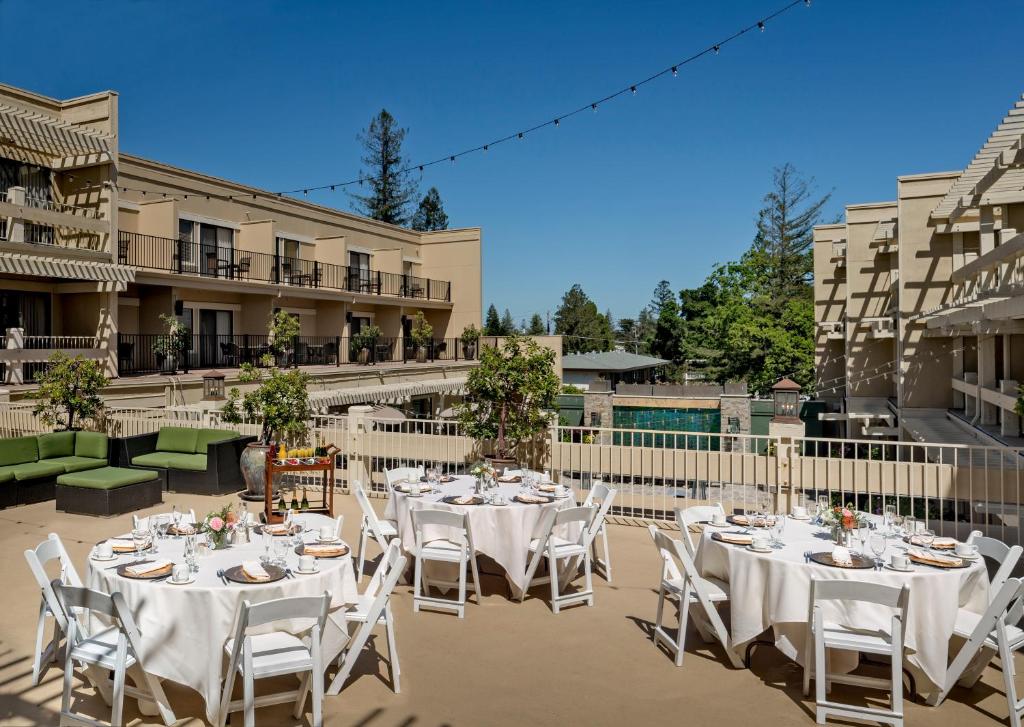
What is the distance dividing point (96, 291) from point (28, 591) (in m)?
13.5

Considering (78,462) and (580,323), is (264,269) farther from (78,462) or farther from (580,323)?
(580,323)

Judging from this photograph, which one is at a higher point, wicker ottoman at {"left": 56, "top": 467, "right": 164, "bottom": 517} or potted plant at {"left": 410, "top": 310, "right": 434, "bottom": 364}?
potted plant at {"left": 410, "top": 310, "right": 434, "bottom": 364}

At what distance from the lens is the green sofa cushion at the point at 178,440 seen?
12.2 m

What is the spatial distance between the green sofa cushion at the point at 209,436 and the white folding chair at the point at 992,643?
10.6 meters

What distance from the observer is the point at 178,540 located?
5.39m

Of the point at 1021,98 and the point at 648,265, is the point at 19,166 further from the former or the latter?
the point at 648,265

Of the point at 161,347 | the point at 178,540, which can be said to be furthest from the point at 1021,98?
the point at 161,347

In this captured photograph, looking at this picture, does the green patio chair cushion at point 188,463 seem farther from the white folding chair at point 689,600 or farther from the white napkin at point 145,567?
the white folding chair at point 689,600

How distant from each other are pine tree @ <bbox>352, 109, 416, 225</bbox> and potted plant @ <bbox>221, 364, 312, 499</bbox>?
34.4m

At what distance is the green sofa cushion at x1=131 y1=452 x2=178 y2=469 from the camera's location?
11734 millimetres

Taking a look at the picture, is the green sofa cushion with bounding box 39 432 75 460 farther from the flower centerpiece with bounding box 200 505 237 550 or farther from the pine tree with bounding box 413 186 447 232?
the pine tree with bounding box 413 186 447 232

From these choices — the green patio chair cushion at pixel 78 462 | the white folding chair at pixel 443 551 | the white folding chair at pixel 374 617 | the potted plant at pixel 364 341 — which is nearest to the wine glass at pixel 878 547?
the white folding chair at pixel 443 551

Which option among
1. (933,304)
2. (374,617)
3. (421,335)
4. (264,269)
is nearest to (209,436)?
(374,617)

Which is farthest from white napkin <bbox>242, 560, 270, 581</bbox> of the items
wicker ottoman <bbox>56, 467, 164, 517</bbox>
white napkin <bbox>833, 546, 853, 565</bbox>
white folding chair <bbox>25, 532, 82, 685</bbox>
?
wicker ottoman <bbox>56, 467, 164, 517</bbox>
